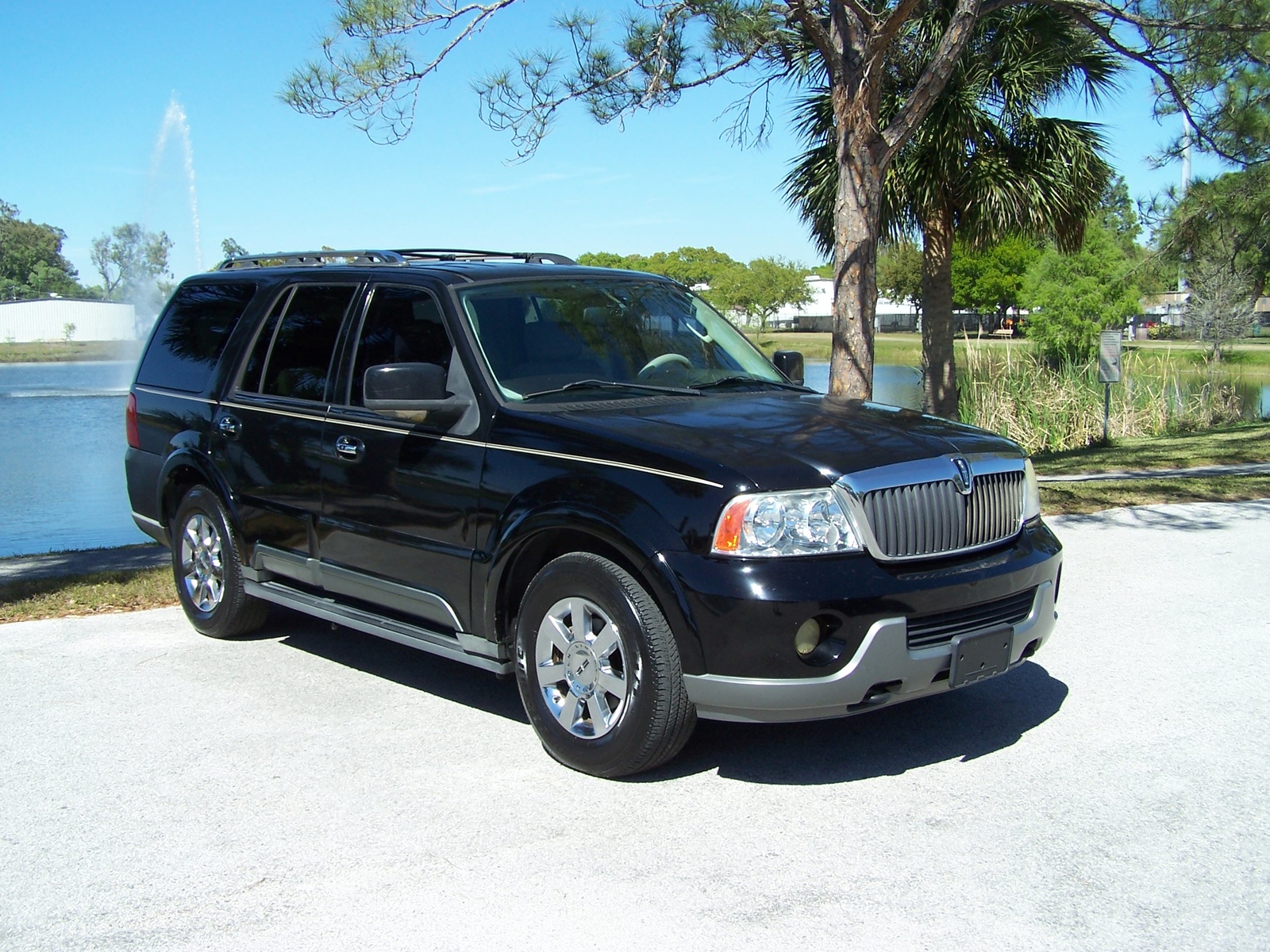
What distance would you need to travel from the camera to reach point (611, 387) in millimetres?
5426

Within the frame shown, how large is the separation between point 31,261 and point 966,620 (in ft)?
420

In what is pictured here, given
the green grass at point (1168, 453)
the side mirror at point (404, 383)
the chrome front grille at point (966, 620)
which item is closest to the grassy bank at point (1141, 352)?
the green grass at point (1168, 453)

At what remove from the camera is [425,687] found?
5988mm

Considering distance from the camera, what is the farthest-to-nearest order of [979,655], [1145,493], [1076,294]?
1. [1076,294]
2. [1145,493]
3. [979,655]

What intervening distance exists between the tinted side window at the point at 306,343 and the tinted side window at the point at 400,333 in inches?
8.9

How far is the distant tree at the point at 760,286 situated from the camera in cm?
8225

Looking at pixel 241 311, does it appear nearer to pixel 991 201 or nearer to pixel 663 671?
pixel 663 671

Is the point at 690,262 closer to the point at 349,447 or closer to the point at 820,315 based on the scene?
the point at 820,315

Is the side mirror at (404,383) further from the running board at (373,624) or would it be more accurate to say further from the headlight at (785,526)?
the headlight at (785,526)

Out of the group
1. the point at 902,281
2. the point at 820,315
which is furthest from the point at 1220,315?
the point at 820,315

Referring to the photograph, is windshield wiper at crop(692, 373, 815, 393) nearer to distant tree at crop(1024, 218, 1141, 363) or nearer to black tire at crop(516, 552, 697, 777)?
black tire at crop(516, 552, 697, 777)

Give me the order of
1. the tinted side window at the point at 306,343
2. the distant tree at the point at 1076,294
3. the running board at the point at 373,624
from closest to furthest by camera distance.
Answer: the running board at the point at 373,624 < the tinted side window at the point at 306,343 < the distant tree at the point at 1076,294

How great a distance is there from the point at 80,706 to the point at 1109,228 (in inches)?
3013

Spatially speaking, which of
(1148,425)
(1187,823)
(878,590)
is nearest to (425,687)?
(878,590)
